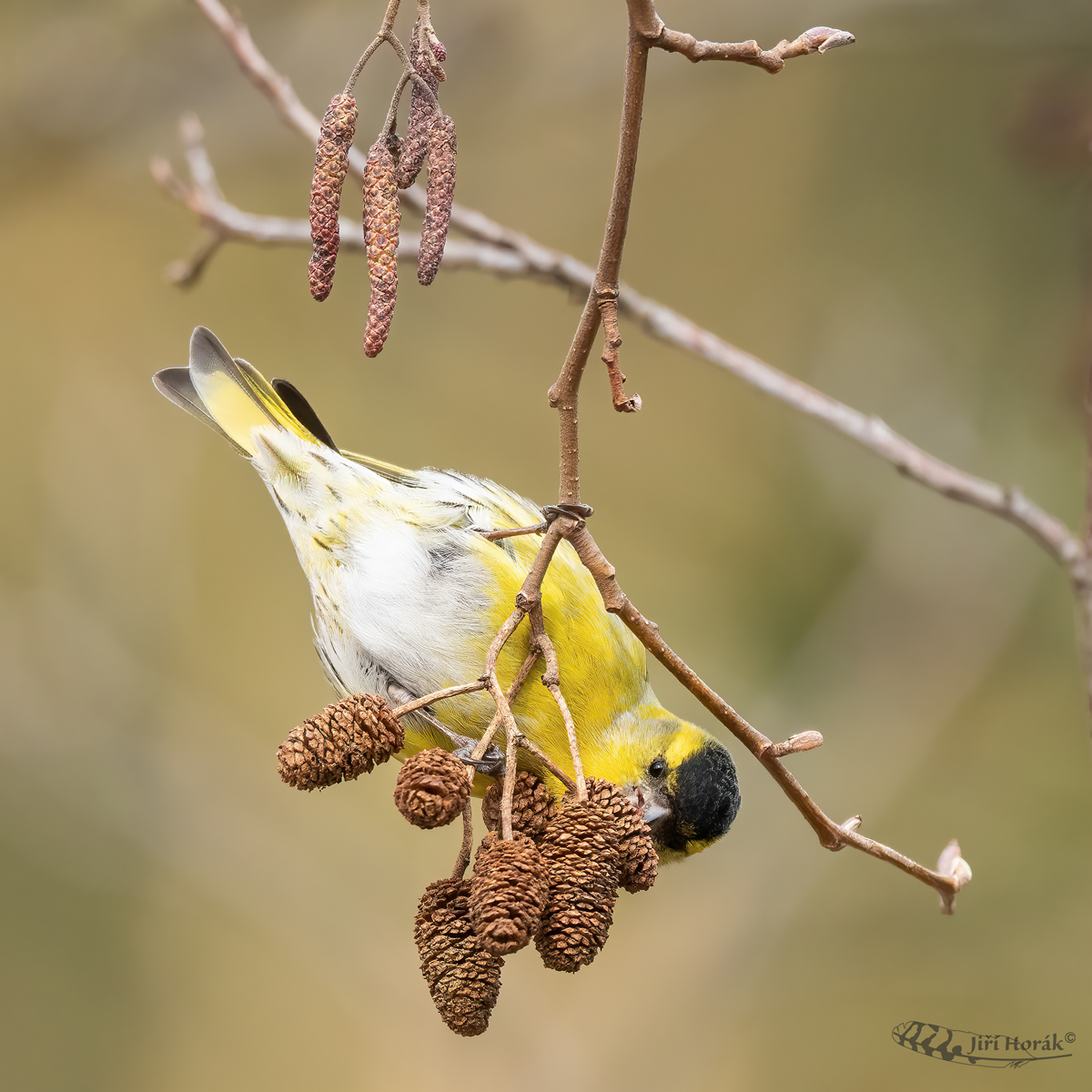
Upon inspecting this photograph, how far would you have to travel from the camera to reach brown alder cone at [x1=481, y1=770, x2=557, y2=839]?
123 cm

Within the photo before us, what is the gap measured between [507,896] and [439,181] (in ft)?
2.11

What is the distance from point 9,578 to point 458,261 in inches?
119

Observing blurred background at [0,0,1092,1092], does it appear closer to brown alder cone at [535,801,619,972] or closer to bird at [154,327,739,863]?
bird at [154,327,739,863]

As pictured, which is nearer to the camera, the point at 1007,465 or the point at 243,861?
the point at 243,861

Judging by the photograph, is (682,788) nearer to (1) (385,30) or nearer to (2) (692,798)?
(2) (692,798)

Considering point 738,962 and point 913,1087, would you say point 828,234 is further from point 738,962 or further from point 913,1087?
point 913,1087

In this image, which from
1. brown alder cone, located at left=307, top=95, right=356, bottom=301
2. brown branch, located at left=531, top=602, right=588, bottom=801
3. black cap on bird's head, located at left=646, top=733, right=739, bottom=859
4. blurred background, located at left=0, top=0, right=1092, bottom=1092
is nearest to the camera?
brown alder cone, located at left=307, top=95, right=356, bottom=301

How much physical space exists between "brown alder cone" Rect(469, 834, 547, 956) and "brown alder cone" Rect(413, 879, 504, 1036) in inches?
1.5

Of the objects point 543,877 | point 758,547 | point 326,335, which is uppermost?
point 758,547

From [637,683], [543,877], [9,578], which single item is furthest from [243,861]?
[543,877]

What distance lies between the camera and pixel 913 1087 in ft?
14.0

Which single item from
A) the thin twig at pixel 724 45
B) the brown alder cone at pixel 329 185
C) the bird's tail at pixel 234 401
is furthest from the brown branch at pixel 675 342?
the bird's tail at pixel 234 401

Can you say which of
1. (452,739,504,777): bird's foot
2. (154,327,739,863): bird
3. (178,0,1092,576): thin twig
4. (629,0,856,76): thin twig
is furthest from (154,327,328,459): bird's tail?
(629,0,856,76): thin twig

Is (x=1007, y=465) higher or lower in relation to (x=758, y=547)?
higher
